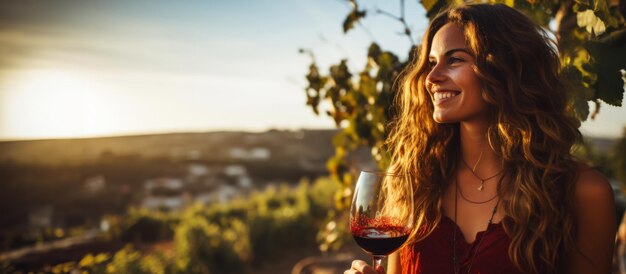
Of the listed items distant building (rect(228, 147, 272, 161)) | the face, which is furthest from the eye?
distant building (rect(228, 147, 272, 161))

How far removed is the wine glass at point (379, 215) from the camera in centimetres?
145

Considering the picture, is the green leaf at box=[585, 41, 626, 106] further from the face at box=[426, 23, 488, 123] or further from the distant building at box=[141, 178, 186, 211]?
the distant building at box=[141, 178, 186, 211]

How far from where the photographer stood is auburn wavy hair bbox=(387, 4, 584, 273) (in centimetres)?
163

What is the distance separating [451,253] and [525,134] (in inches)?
21.4

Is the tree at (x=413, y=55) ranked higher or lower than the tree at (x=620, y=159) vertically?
higher

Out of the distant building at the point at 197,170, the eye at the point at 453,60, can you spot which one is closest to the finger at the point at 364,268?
the eye at the point at 453,60

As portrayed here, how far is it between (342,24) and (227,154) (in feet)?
41.3

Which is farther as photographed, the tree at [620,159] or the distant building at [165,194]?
the tree at [620,159]

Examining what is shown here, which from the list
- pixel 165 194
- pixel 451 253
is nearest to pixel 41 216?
pixel 165 194

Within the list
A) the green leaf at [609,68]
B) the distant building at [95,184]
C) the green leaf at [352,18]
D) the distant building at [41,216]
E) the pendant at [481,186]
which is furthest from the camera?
the distant building at [95,184]

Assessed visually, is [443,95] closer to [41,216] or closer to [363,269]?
[363,269]

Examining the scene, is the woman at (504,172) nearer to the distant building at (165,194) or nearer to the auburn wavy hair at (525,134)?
the auburn wavy hair at (525,134)

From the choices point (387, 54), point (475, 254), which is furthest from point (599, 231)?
point (387, 54)

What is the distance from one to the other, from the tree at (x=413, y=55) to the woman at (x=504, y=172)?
12 cm
